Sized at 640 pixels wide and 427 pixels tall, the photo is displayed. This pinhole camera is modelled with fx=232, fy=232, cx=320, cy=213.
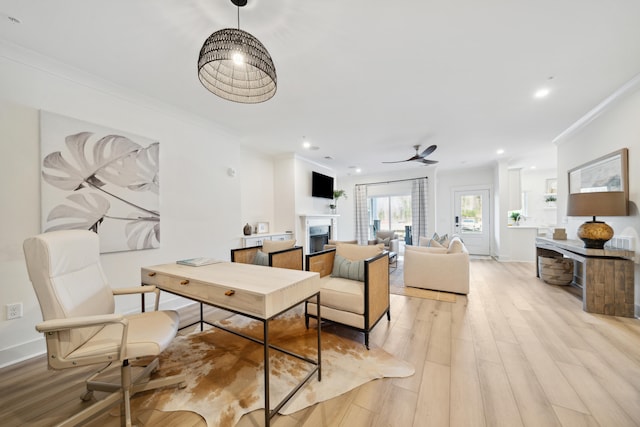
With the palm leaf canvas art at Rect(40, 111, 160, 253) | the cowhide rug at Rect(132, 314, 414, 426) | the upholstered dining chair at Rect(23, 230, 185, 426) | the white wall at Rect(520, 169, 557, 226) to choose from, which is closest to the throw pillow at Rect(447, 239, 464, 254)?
the cowhide rug at Rect(132, 314, 414, 426)

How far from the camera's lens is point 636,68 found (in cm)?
228

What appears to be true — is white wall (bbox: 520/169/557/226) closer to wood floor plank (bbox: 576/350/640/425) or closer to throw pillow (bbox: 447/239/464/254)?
throw pillow (bbox: 447/239/464/254)

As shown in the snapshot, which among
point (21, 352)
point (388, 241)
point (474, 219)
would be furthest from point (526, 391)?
point (474, 219)

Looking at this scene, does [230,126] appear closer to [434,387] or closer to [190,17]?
[190,17]

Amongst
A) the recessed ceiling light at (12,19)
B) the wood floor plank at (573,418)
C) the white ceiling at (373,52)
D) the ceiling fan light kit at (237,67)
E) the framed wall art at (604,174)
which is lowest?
the wood floor plank at (573,418)

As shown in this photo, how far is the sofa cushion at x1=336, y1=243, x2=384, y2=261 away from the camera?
270cm

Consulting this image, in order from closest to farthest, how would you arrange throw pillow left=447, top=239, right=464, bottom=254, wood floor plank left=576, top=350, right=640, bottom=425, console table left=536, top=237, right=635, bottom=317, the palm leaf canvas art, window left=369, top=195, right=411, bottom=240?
wood floor plank left=576, top=350, right=640, bottom=425 → the palm leaf canvas art → console table left=536, top=237, right=635, bottom=317 → throw pillow left=447, top=239, right=464, bottom=254 → window left=369, top=195, right=411, bottom=240

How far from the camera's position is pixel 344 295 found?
2227 mm

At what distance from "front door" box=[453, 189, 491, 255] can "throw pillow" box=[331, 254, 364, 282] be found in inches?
226

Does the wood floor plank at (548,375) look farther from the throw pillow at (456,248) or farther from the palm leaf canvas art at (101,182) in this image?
the palm leaf canvas art at (101,182)

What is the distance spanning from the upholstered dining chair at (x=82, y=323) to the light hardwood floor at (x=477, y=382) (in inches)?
9.1

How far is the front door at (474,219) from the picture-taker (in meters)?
6.67

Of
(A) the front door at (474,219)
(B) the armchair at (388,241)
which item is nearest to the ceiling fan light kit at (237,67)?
(B) the armchair at (388,241)

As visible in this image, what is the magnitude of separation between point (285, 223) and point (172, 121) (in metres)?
2.77
